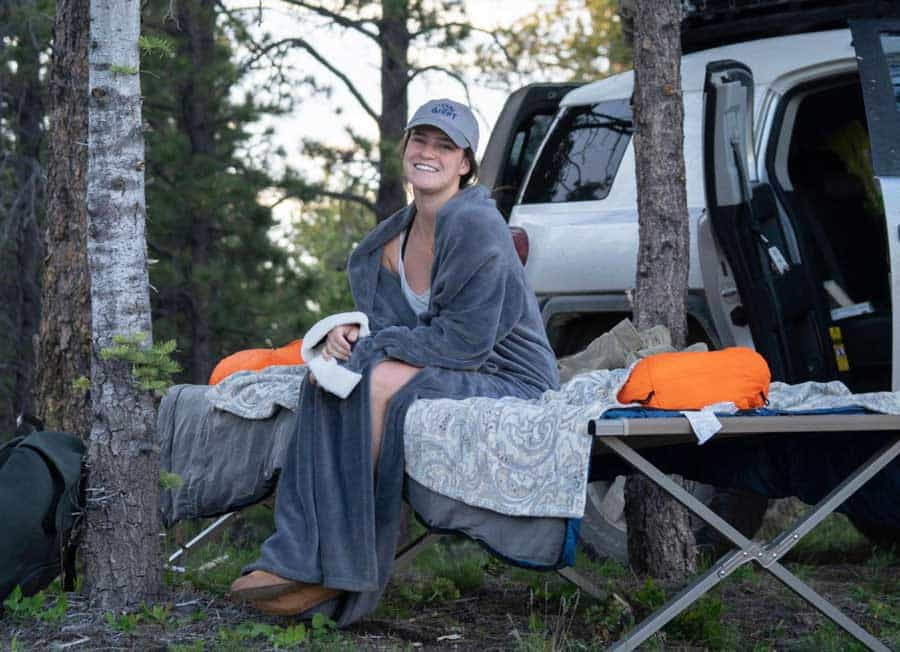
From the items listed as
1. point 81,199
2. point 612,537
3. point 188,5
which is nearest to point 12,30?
point 188,5

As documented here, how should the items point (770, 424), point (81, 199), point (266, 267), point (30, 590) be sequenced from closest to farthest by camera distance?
point (770, 424)
point (30, 590)
point (81, 199)
point (266, 267)

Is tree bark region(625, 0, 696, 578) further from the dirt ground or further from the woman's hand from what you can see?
the woman's hand

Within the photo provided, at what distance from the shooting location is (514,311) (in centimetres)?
399

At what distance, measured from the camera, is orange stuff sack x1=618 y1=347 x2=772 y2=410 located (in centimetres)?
354

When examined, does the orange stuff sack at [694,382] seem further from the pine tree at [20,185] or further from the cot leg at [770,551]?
the pine tree at [20,185]

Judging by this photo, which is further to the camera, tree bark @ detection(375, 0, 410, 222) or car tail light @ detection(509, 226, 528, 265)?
tree bark @ detection(375, 0, 410, 222)

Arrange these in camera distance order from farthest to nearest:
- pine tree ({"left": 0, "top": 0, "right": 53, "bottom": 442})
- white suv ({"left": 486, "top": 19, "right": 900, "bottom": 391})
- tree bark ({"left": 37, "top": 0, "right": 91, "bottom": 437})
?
pine tree ({"left": 0, "top": 0, "right": 53, "bottom": 442}) < tree bark ({"left": 37, "top": 0, "right": 91, "bottom": 437}) < white suv ({"left": 486, "top": 19, "right": 900, "bottom": 391})

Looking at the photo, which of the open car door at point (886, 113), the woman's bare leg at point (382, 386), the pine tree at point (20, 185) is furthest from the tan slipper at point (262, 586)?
the pine tree at point (20, 185)

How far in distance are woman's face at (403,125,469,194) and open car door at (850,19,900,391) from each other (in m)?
1.66

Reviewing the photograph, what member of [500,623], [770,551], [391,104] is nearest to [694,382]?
[770,551]

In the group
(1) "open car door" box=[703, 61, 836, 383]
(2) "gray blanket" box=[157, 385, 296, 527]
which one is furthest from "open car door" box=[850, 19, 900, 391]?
(2) "gray blanket" box=[157, 385, 296, 527]

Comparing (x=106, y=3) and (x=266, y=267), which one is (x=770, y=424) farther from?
(x=266, y=267)

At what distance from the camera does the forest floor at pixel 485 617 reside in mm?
3660

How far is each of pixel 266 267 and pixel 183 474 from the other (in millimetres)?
6284
